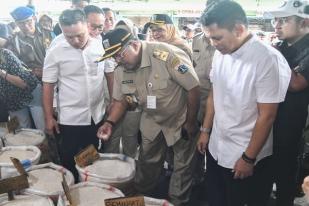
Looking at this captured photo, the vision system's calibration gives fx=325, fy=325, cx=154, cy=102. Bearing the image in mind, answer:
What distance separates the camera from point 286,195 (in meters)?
1.90

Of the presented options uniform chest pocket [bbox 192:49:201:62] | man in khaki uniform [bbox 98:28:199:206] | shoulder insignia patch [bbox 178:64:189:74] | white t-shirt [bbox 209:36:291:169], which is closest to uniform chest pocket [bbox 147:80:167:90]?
man in khaki uniform [bbox 98:28:199:206]

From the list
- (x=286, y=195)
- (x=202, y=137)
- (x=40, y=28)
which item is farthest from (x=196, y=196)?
(x=40, y=28)

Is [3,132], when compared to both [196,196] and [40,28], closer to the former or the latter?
[40,28]

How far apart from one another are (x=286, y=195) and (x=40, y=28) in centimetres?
240

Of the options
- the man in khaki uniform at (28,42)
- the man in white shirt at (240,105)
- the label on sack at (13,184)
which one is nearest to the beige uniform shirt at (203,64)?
the man in white shirt at (240,105)

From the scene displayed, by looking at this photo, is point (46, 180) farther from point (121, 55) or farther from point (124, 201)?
point (121, 55)

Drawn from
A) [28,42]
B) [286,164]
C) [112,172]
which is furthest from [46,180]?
[28,42]

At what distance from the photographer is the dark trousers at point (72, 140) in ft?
6.47

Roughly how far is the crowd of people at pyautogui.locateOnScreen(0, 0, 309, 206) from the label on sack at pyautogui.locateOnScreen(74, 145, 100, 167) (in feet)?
0.46

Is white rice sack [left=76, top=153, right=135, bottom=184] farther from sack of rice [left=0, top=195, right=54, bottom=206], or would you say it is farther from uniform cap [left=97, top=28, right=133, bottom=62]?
uniform cap [left=97, top=28, right=133, bottom=62]

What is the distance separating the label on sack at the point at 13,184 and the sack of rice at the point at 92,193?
17cm

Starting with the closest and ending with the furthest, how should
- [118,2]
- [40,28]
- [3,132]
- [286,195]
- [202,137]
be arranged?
1. [202,137]
2. [286,195]
3. [3,132]
4. [40,28]
5. [118,2]

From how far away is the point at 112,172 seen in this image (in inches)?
62.0

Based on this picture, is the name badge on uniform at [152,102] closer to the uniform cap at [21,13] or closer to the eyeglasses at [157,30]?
the eyeglasses at [157,30]
